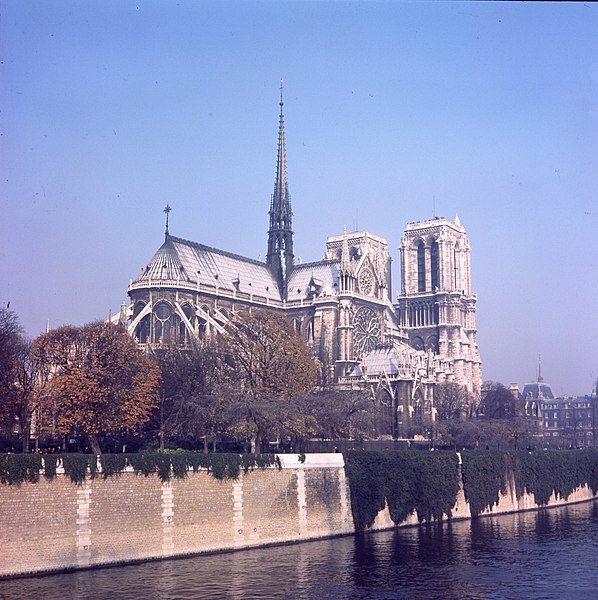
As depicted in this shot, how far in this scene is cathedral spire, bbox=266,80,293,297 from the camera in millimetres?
124875

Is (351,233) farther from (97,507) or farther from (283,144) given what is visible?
(97,507)

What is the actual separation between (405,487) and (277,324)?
1850 centimetres

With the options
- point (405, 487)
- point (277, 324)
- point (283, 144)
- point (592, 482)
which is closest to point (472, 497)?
point (405, 487)

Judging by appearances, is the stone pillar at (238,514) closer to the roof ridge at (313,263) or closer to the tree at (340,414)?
the tree at (340,414)

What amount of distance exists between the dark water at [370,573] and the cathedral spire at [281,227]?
7513 cm

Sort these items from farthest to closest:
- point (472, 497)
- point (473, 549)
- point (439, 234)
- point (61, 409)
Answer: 1. point (439, 234)
2. point (472, 497)
3. point (61, 409)
4. point (473, 549)

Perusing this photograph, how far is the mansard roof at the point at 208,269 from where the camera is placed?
10612 centimetres

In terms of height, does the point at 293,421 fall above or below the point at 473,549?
above

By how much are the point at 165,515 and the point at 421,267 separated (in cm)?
10780

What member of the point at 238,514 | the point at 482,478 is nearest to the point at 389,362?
the point at 482,478

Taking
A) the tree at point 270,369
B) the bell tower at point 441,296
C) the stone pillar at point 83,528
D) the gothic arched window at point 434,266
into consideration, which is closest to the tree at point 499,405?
the bell tower at point 441,296

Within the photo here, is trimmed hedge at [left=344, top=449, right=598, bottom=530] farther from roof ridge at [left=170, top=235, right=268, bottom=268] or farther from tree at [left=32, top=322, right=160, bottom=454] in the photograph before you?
roof ridge at [left=170, top=235, right=268, bottom=268]

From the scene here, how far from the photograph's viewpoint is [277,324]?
7019 cm

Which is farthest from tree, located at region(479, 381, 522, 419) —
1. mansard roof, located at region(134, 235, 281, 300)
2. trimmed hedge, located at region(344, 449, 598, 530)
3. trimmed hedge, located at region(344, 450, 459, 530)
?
trimmed hedge, located at region(344, 450, 459, 530)
